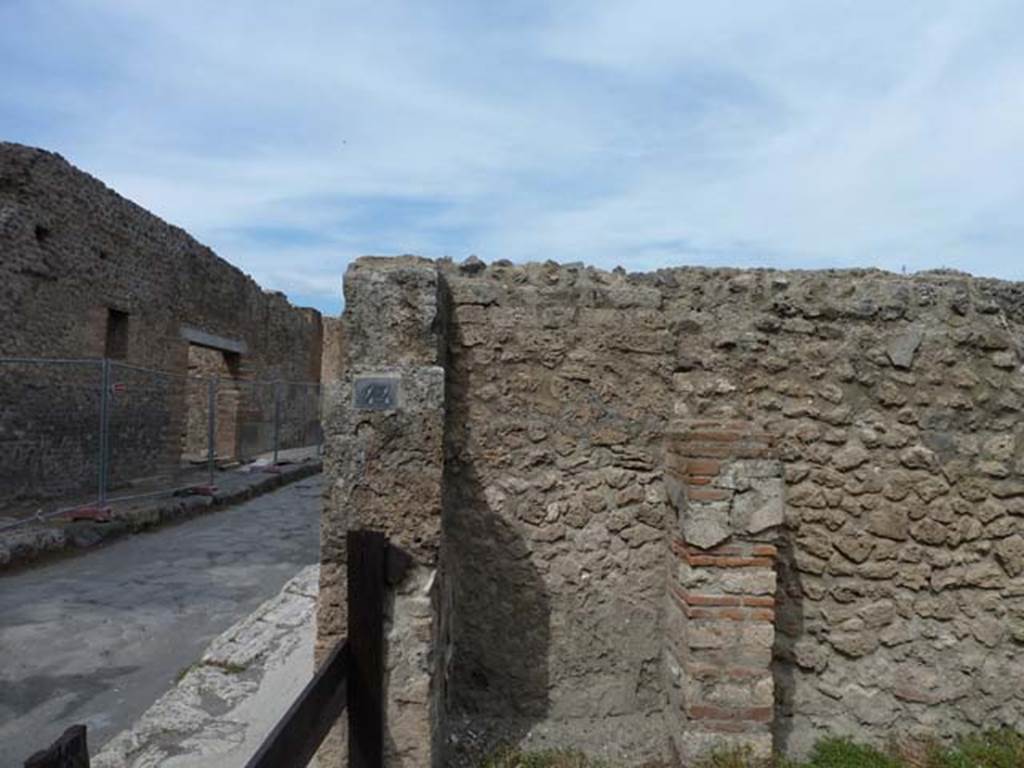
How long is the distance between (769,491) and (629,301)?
3.82 feet

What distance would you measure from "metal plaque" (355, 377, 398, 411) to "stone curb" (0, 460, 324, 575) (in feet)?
12.2

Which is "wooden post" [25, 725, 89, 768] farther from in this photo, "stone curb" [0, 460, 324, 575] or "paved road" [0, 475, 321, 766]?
"stone curb" [0, 460, 324, 575]

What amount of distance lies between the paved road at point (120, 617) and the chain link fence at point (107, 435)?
1.45 meters

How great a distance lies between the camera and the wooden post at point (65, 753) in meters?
1.06

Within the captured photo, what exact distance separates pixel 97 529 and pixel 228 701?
5397 millimetres

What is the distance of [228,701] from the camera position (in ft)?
13.2

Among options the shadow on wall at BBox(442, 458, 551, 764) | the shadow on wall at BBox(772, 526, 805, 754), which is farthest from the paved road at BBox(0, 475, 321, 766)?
the shadow on wall at BBox(772, 526, 805, 754)

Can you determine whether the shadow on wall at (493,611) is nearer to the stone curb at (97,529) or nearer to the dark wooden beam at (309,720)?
the dark wooden beam at (309,720)

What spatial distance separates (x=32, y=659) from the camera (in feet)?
16.1

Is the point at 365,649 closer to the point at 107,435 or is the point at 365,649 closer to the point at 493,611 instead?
the point at 493,611

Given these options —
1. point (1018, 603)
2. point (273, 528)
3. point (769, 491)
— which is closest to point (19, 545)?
point (273, 528)

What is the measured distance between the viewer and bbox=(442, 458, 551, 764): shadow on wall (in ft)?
12.9

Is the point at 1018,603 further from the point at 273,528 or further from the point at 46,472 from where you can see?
the point at 46,472

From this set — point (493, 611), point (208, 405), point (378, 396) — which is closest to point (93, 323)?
point (208, 405)
